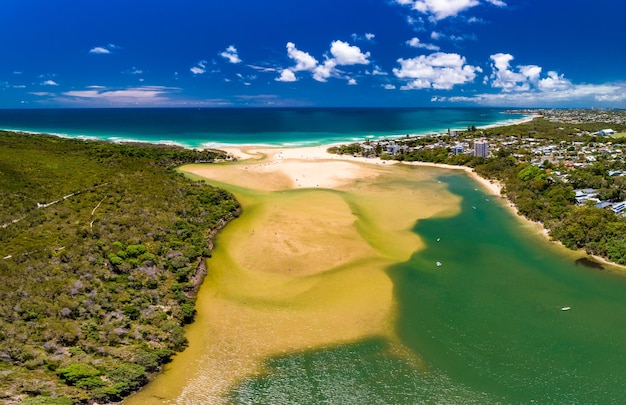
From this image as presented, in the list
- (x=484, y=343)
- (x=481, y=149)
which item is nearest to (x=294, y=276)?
(x=484, y=343)

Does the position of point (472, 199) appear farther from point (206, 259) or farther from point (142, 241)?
point (142, 241)

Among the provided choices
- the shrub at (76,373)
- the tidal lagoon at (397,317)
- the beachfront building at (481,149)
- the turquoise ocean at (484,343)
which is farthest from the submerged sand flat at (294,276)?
the beachfront building at (481,149)

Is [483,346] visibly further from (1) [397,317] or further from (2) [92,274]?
(2) [92,274]

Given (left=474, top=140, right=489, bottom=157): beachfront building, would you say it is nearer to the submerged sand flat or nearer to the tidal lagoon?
the submerged sand flat

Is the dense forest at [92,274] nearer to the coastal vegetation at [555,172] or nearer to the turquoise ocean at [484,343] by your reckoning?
the turquoise ocean at [484,343]

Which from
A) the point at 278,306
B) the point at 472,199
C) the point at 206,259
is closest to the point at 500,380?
the point at 278,306

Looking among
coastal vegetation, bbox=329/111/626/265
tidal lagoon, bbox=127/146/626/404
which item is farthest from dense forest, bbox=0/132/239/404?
coastal vegetation, bbox=329/111/626/265
